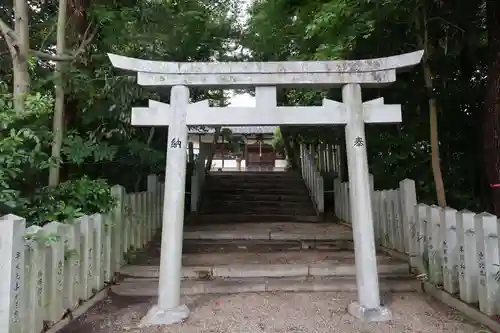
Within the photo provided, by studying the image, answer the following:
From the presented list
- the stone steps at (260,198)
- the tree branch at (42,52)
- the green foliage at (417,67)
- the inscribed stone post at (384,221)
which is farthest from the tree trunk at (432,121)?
the stone steps at (260,198)

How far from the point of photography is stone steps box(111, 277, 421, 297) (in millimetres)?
4566

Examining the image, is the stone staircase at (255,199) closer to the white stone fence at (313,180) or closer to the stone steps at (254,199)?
the stone steps at (254,199)

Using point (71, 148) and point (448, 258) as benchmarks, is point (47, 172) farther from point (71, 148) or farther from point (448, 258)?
point (448, 258)

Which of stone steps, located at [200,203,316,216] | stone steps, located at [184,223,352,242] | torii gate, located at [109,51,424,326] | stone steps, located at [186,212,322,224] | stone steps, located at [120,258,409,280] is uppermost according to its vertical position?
torii gate, located at [109,51,424,326]

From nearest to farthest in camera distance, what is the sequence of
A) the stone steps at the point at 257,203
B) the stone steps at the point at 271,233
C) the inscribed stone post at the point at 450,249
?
the inscribed stone post at the point at 450,249
the stone steps at the point at 271,233
the stone steps at the point at 257,203

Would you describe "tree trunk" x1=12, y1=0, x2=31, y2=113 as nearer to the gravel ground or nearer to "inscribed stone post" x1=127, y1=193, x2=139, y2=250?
"inscribed stone post" x1=127, y1=193, x2=139, y2=250

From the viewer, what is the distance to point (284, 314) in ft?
12.8

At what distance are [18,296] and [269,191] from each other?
28.8ft

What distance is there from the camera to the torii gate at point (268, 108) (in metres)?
3.94

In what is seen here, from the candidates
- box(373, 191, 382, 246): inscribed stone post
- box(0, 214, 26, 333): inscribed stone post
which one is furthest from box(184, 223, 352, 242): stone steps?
box(0, 214, 26, 333): inscribed stone post

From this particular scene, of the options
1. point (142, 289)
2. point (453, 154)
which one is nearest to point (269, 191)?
point (453, 154)

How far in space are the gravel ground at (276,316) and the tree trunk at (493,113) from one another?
1833 millimetres

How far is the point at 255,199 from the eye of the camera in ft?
34.6

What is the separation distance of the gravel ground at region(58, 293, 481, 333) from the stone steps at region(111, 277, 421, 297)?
0.12 m
